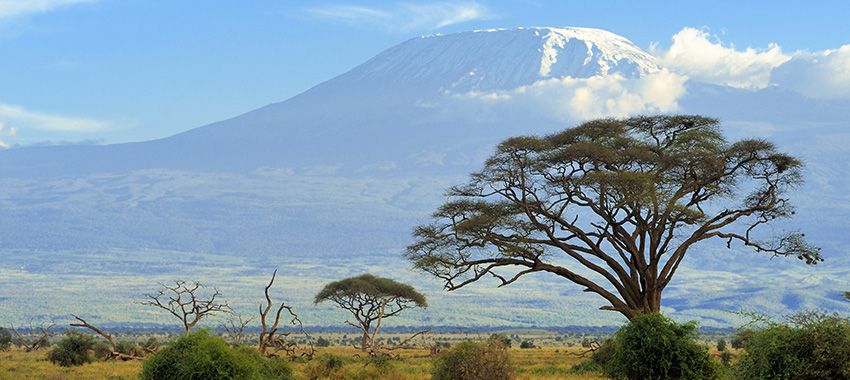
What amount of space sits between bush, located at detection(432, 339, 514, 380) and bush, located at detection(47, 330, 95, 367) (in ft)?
59.6

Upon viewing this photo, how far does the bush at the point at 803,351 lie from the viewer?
2052 cm

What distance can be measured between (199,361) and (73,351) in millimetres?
19645

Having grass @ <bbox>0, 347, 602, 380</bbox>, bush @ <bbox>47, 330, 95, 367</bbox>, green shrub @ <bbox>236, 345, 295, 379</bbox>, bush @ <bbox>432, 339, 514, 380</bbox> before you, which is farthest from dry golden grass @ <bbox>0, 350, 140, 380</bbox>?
bush @ <bbox>432, 339, 514, 380</bbox>

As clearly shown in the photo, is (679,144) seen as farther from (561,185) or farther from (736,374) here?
(736,374)

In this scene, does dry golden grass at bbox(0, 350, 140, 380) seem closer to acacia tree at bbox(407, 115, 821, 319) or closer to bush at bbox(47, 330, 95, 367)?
bush at bbox(47, 330, 95, 367)

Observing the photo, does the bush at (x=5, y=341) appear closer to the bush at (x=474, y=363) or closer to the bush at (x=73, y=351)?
the bush at (x=73, y=351)

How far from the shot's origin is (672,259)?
3569 cm

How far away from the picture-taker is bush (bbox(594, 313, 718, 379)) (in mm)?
24594

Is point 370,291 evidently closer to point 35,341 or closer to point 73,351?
point 35,341

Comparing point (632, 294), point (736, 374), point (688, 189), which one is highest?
point (688, 189)

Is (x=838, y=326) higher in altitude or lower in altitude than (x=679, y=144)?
Result: lower

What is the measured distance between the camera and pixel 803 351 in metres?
20.8

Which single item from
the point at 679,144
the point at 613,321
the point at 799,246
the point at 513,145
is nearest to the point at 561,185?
the point at 513,145

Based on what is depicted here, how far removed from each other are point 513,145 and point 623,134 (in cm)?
408
